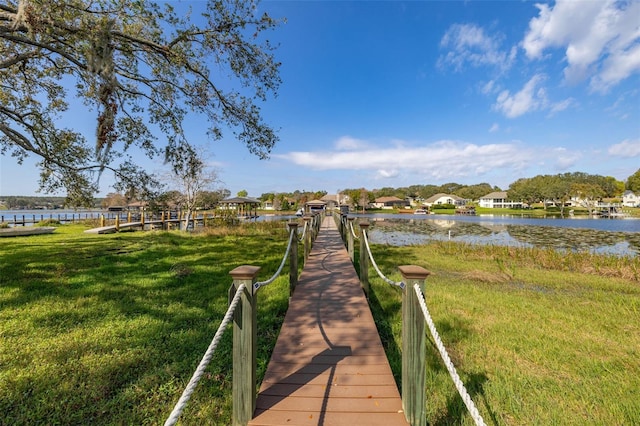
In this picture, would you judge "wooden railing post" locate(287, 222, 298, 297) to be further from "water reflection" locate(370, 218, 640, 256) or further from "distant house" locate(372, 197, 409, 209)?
"distant house" locate(372, 197, 409, 209)

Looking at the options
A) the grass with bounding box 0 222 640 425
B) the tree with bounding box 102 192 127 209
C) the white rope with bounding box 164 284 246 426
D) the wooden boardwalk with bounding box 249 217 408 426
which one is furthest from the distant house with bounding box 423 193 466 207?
the white rope with bounding box 164 284 246 426

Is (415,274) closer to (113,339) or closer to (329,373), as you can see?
(329,373)

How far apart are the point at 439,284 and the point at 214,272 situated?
20.5ft

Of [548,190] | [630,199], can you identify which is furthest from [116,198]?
[630,199]

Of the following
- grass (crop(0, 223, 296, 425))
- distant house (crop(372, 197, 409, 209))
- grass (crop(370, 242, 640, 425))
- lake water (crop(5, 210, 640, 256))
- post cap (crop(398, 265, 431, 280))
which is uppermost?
distant house (crop(372, 197, 409, 209))

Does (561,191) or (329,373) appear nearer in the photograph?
(329,373)

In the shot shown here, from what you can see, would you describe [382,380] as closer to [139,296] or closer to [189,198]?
[139,296]

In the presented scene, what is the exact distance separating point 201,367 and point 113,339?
10.4 ft

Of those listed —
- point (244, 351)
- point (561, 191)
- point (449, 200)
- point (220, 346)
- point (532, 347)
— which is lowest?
point (532, 347)

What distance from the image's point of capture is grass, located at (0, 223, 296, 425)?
2.69 m

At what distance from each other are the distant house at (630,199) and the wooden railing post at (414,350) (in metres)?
125

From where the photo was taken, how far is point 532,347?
400 cm

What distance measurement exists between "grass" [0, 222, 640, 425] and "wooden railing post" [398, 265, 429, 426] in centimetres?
58

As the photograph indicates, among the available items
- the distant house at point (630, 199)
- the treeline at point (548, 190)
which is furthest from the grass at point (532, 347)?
the distant house at point (630, 199)
